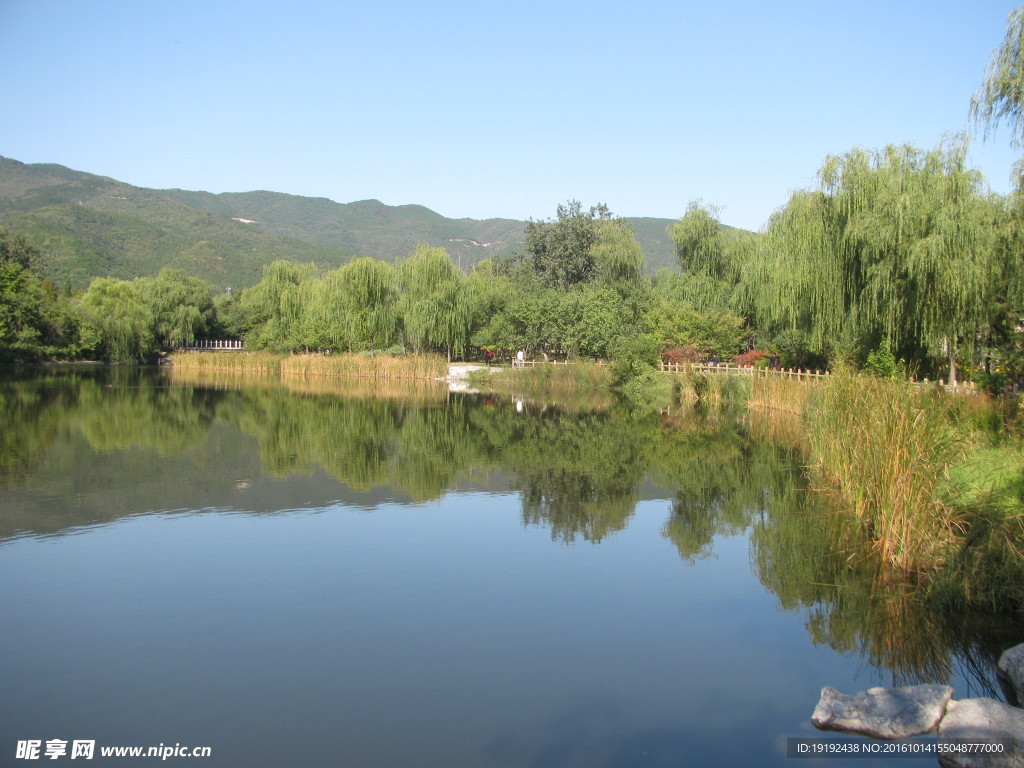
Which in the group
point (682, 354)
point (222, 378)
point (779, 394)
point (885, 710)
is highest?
point (682, 354)

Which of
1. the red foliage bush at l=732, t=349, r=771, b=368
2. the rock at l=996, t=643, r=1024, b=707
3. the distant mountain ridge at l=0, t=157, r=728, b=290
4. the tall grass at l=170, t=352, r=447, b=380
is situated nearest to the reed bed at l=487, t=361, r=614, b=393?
the tall grass at l=170, t=352, r=447, b=380

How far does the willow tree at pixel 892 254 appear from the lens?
1730 cm

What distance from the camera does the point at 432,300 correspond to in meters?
43.0

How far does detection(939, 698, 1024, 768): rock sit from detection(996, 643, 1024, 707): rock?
630mm

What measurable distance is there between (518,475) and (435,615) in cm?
769

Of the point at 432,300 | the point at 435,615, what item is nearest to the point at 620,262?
the point at 432,300

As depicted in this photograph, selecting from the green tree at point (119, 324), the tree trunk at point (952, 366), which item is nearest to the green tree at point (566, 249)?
the green tree at point (119, 324)

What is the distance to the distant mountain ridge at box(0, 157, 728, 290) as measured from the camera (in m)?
107

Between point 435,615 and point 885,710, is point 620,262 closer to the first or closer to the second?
point 435,615

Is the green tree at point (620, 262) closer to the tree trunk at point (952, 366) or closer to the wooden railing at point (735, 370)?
Result: the wooden railing at point (735, 370)

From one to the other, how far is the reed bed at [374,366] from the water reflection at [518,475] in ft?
48.2

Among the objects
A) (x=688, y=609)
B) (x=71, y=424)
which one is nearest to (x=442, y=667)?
(x=688, y=609)

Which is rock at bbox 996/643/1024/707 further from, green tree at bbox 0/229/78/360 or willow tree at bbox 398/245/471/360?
green tree at bbox 0/229/78/360

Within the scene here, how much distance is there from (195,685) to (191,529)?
4.95 meters
